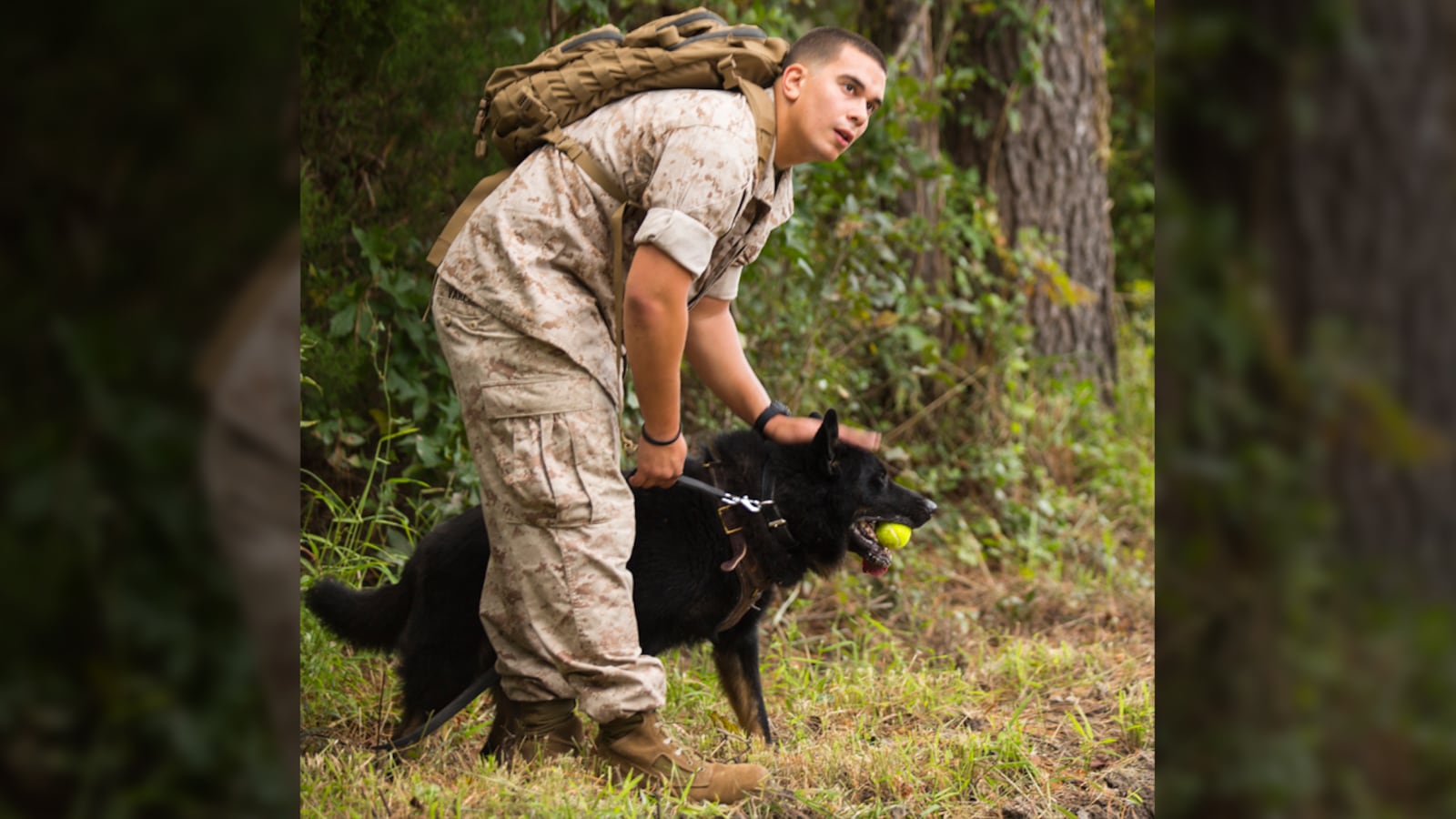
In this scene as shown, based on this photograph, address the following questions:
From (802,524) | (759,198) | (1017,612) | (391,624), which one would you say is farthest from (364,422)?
(1017,612)

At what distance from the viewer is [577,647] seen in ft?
9.89

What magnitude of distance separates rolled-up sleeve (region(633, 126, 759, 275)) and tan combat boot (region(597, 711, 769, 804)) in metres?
1.19

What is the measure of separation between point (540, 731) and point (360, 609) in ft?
2.21

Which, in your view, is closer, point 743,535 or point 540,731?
point 540,731

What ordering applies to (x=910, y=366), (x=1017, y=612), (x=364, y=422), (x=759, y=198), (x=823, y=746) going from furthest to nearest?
(x=910, y=366) → (x=1017, y=612) → (x=364, y=422) → (x=823, y=746) → (x=759, y=198)

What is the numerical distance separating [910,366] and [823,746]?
329cm

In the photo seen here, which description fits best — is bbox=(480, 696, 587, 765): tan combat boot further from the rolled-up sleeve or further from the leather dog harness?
the rolled-up sleeve

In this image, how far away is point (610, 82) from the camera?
3.08m

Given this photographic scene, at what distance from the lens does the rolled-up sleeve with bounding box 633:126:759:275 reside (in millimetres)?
2729

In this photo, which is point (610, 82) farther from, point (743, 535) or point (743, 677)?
point (743, 677)
